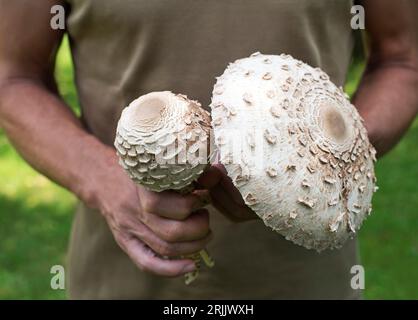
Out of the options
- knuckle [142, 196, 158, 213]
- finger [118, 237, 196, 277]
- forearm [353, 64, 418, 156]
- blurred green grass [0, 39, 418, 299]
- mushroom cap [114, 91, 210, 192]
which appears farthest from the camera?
blurred green grass [0, 39, 418, 299]

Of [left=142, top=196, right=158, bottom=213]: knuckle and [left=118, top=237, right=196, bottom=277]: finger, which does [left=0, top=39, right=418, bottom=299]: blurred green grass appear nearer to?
[left=118, top=237, right=196, bottom=277]: finger

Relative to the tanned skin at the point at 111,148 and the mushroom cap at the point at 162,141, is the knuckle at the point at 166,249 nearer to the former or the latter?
the tanned skin at the point at 111,148

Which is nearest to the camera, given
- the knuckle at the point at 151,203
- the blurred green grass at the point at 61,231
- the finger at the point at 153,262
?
the knuckle at the point at 151,203

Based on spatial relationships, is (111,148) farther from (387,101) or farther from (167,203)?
(387,101)

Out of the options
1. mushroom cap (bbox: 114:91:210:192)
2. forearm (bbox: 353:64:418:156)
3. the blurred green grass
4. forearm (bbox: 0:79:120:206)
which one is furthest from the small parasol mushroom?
the blurred green grass

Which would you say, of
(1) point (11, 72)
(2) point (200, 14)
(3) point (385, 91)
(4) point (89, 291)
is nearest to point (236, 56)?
(2) point (200, 14)

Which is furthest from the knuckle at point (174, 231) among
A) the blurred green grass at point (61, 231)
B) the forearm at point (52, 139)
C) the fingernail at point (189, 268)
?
the blurred green grass at point (61, 231)

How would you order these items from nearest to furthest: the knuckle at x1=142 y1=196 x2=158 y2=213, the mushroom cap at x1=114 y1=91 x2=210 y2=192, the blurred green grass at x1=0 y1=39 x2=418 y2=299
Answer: the mushroom cap at x1=114 y1=91 x2=210 y2=192
the knuckle at x1=142 y1=196 x2=158 y2=213
the blurred green grass at x1=0 y1=39 x2=418 y2=299

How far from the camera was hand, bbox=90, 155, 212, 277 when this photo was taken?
62.2 inches

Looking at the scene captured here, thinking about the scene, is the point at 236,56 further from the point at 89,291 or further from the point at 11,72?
the point at 89,291

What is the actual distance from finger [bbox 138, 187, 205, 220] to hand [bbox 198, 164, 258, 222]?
6 centimetres

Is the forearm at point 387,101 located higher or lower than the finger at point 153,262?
higher

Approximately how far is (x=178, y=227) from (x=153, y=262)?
0.43 ft

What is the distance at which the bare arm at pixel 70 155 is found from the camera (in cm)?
162
